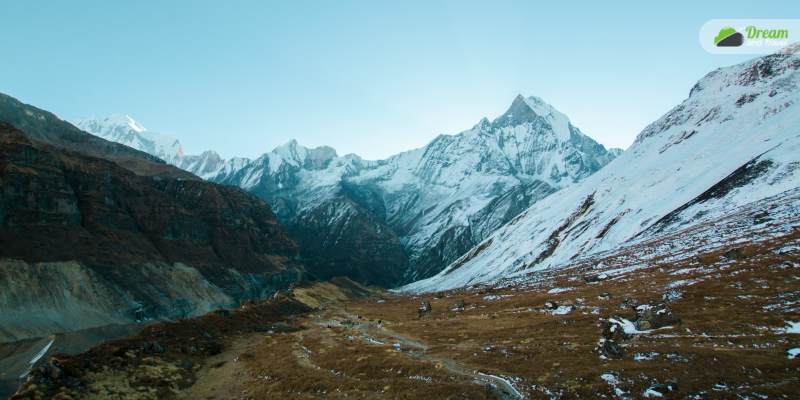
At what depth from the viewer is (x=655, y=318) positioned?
3494cm

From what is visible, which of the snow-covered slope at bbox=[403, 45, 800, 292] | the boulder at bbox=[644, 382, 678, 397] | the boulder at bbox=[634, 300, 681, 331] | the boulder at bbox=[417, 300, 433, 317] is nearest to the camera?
the boulder at bbox=[644, 382, 678, 397]

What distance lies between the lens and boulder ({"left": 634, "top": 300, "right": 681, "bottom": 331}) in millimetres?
34734

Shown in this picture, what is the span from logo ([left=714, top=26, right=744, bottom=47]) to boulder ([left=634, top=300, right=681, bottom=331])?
238 feet

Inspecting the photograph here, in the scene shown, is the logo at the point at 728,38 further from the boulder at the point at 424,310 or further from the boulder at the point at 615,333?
the boulder at the point at 424,310

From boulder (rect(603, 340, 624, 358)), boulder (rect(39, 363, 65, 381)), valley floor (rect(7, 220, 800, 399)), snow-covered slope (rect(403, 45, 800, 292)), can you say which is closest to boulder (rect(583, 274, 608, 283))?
valley floor (rect(7, 220, 800, 399))

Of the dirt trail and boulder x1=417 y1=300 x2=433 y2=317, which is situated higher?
the dirt trail

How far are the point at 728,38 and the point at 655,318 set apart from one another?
79.2m

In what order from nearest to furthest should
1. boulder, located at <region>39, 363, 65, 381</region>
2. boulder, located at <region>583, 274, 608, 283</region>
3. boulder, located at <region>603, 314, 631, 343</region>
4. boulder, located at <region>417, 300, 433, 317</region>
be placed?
boulder, located at <region>39, 363, 65, 381</region>, boulder, located at <region>603, 314, 631, 343</region>, boulder, located at <region>583, 274, 608, 283</region>, boulder, located at <region>417, 300, 433, 317</region>

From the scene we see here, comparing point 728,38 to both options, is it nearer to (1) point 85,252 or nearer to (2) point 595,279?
(2) point 595,279

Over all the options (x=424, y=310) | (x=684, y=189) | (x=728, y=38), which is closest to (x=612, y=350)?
(x=424, y=310)

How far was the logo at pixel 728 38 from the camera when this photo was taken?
76.5 meters

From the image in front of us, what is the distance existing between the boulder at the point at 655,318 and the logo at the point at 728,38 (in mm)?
72444

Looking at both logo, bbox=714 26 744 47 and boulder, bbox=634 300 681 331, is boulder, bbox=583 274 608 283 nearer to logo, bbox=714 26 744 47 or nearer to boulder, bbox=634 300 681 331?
boulder, bbox=634 300 681 331

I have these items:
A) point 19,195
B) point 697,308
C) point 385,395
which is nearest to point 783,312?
point 697,308
